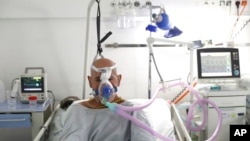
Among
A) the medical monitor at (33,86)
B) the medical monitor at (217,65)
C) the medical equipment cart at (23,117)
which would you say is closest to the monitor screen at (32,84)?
the medical monitor at (33,86)

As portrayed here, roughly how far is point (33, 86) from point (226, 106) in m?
1.64

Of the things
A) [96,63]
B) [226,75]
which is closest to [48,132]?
[96,63]

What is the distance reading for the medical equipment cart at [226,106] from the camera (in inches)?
86.0

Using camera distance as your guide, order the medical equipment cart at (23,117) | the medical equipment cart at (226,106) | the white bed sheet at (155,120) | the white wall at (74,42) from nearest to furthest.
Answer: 1. the white bed sheet at (155,120)
2. the medical equipment cart at (23,117)
3. the medical equipment cart at (226,106)
4. the white wall at (74,42)

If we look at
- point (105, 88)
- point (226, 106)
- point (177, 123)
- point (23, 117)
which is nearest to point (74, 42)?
point (23, 117)

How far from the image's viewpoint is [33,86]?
7.37 feet

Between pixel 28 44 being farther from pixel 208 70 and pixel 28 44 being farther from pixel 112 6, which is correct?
pixel 208 70

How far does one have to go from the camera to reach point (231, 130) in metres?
2.23

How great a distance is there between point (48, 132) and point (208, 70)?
139 centimetres

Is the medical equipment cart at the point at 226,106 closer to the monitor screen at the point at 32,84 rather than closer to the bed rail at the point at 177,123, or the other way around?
the bed rail at the point at 177,123

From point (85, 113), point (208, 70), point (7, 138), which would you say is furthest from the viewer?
point (7, 138)

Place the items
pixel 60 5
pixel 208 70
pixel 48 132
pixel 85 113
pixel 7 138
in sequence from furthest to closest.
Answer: pixel 7 138, pixel 60 5, pixel 208 70, pixel 48 132, pixel 85 113

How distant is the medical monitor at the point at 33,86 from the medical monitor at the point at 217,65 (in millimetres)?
1322

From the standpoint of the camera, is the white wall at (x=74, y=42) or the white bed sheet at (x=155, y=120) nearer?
the white bed sheet at (x=155, y=120)
